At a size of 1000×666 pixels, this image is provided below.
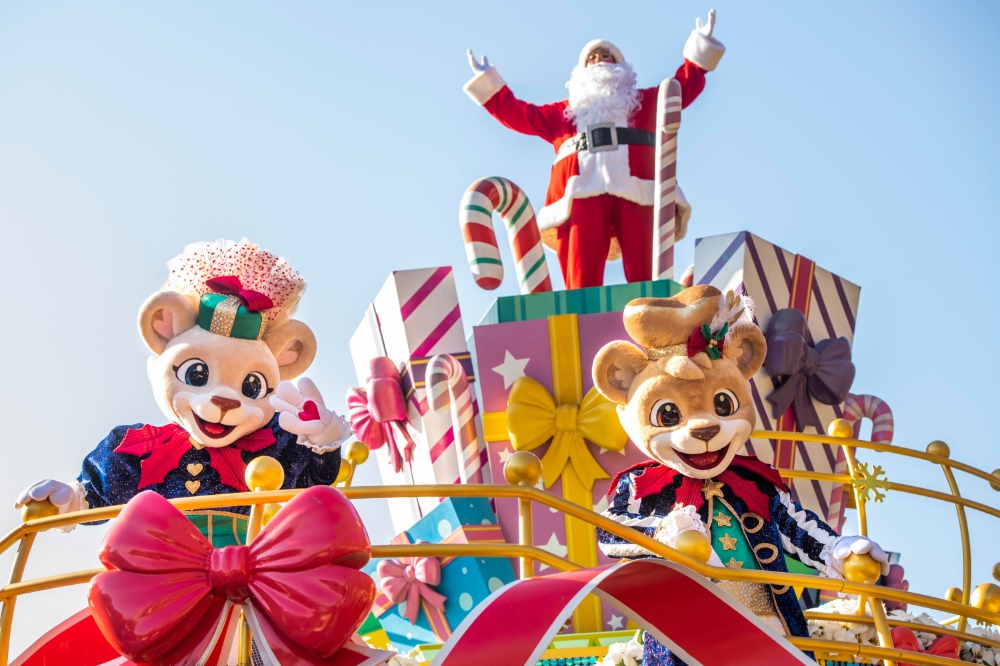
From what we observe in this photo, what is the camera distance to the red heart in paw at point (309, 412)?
3.65m

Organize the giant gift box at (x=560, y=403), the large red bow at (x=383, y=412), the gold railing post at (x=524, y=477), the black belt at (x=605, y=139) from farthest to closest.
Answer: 1. the black belt at (x=605, y=139)
2. the large red bow at (x=383, y=412)
3. the giant gift box at (x=560, y=403)
4. the gold railing post at (x=524, y=477)

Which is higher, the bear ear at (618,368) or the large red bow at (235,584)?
the bear ear at (618,368)

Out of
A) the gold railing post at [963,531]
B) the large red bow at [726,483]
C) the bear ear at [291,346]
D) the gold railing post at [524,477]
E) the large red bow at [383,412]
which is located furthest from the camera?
the large red bow at [383,412]

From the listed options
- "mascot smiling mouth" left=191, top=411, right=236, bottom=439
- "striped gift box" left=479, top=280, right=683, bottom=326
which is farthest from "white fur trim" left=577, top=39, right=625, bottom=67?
"mascot smiling mouth" left=191, top=411, right=236, bottom=439

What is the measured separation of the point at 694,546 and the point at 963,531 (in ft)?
6.65

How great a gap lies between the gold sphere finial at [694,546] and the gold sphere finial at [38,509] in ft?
5.53

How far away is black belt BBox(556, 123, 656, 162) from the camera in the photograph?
250 inches

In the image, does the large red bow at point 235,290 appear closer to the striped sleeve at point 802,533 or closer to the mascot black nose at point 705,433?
the mascot black nose at point 705,433

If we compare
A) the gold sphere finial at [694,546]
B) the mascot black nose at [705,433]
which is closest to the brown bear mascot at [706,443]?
the mascot black nose at [705,433]

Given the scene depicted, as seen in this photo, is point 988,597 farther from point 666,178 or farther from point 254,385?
point 666,178

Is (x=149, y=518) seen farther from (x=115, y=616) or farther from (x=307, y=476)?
(x=307, y=476)

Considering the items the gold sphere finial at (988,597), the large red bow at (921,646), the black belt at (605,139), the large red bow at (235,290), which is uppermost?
the black belt at (605,139)

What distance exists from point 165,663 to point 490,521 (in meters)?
3.04

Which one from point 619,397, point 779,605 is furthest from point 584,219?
point 779,605
